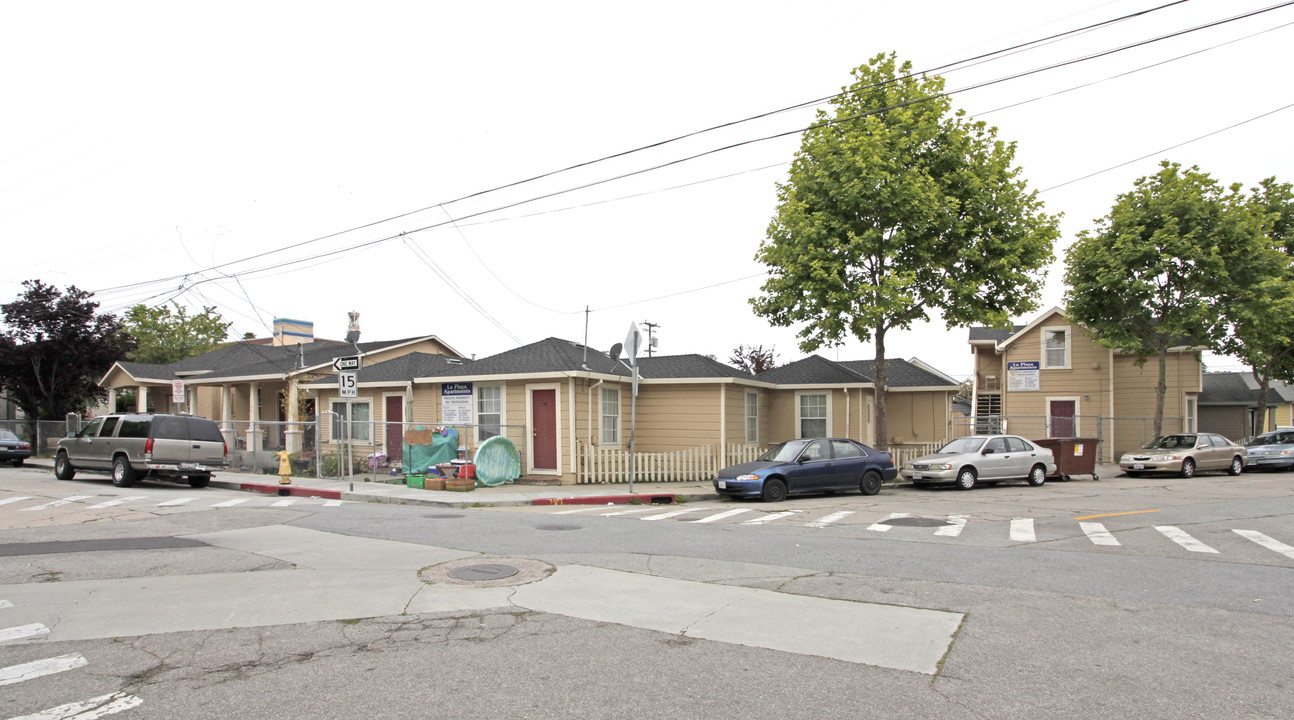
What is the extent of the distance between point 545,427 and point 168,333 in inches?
1514

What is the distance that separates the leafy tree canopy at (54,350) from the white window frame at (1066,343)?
38.2 m

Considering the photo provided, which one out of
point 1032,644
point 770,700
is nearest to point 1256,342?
point 1032,644

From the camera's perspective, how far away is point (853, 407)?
24078 millimetres

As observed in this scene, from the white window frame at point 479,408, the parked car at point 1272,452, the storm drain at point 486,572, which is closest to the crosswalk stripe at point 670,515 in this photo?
the storm drain at point 486,572

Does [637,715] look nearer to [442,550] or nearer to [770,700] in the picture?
[770,700]

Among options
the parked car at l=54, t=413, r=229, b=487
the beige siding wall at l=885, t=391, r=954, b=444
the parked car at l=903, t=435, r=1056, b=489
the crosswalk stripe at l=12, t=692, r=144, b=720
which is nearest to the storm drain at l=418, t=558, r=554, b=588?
the crosswalk stripe at l=12, t=692, r=144, b=720

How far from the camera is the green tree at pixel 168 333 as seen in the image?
1823 inches

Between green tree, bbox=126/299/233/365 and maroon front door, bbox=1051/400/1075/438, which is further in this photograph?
green tree, bbox=126/299/233/365

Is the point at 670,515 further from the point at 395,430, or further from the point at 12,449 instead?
the point at 12,449

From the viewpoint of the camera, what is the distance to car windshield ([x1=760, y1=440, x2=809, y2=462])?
1734 centimetres

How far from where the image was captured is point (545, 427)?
20094mm

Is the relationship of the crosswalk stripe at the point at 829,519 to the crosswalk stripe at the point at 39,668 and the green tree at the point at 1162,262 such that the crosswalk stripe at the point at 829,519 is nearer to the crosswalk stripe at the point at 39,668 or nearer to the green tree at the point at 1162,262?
the crosswalk stripe at the point at 39,668

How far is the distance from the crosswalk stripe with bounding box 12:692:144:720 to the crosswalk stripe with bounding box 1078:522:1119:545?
10905 millimetres

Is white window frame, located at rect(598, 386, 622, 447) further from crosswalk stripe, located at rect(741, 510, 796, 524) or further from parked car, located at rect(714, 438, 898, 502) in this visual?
crosswalk stripe, located at rect(741, 510, 796, 524)
